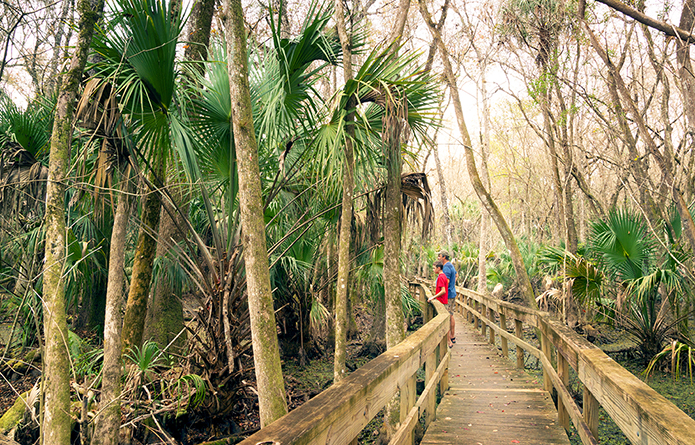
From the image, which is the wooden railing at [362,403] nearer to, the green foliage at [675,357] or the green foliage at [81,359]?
the green foliage at [81,359]

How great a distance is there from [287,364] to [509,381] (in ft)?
14.4

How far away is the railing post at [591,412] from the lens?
275 cm

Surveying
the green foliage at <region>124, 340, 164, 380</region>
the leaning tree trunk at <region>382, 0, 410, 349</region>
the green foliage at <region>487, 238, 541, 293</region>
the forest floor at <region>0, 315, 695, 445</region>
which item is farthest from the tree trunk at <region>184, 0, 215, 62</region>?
the green foliage at <region>487, 238, 541, 293</region>

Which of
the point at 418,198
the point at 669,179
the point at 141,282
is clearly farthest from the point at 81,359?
the point at 669,179

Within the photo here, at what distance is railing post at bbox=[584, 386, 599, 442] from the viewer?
2.75m

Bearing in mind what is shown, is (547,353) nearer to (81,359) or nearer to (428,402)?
(428,402)

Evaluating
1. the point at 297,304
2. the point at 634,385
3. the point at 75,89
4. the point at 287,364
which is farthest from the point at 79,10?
the point at 287,364

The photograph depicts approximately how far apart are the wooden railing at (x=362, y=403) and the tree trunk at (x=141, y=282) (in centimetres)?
359

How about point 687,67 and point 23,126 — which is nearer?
point 687,67

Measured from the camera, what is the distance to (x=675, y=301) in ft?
26.2

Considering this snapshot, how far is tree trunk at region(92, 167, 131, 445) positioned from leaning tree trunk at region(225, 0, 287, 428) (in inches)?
52.0

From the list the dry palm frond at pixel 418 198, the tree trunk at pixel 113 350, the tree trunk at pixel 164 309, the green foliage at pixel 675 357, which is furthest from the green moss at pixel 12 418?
the green foliage at pixel 675 357

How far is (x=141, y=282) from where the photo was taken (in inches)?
221

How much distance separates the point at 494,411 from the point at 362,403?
3.06 meters
